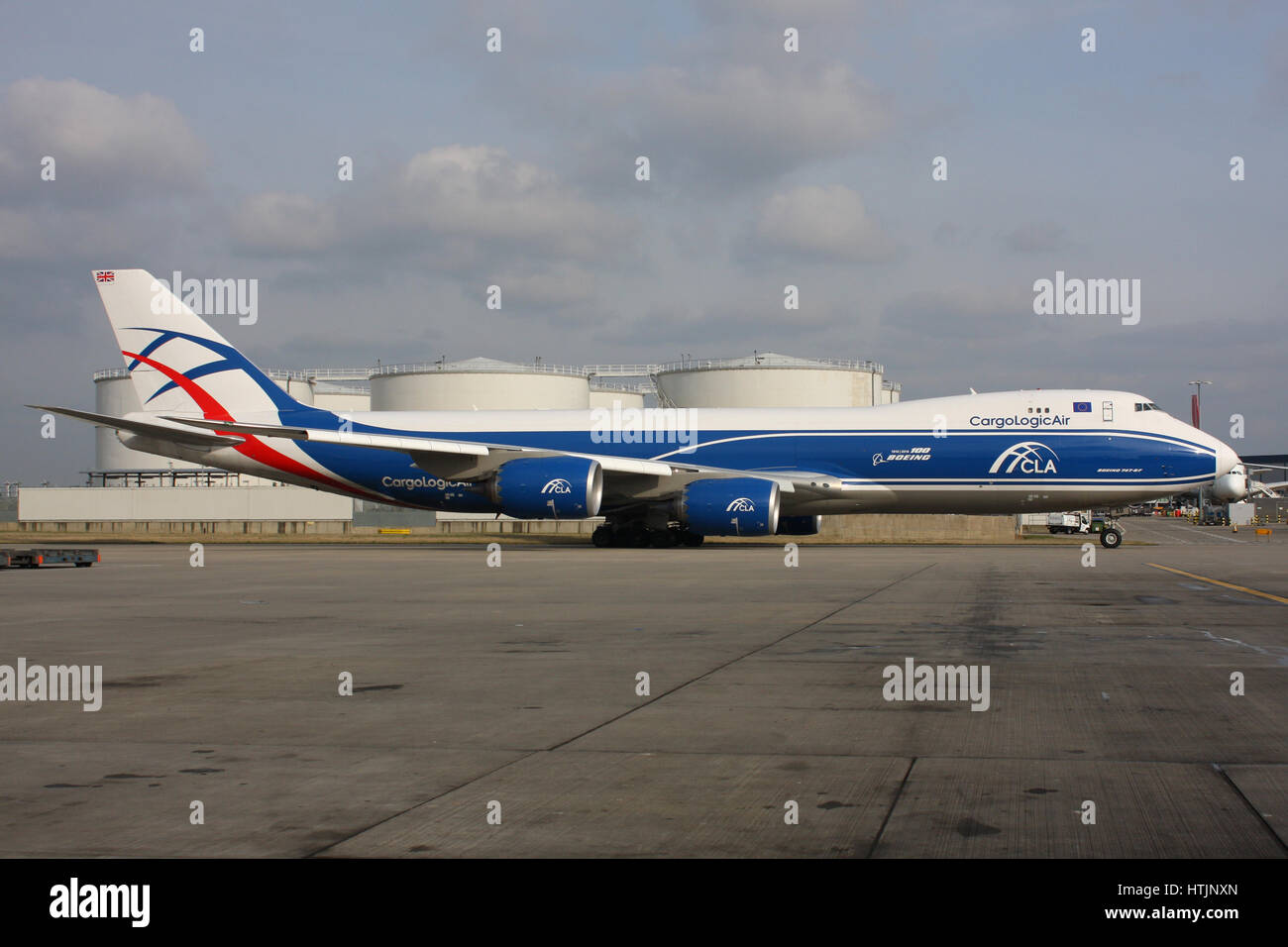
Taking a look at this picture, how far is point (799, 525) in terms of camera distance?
120 feet

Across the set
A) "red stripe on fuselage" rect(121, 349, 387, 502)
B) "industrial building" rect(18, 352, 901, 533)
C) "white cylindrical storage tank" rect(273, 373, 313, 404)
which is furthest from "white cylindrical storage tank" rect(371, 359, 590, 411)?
"red stripe on fuselage" rect(121, 349, 387, 502)

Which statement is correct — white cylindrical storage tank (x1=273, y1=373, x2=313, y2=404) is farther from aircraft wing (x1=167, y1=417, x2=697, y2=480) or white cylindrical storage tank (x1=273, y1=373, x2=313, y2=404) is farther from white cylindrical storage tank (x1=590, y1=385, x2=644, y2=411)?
aircraft wing (x1=167, y1=417, x2=697, y2=480)

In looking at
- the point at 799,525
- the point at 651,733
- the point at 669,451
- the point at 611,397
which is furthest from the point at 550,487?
the point at 611,397

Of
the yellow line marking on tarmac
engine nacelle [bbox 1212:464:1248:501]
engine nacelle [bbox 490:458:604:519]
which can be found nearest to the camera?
the yellow line marking on tarmac

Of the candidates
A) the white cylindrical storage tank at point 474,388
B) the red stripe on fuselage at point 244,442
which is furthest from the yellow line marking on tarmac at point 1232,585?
the white cylindrical storage tank at point 474,388

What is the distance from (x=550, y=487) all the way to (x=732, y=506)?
5309 mm

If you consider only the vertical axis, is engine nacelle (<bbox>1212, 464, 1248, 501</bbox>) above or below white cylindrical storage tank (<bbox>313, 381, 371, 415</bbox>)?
below

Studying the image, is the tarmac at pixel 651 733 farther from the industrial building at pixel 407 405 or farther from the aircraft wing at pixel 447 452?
the industrial building at pixel 407 405

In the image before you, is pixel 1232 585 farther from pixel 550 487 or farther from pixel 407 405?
pixel 407 405

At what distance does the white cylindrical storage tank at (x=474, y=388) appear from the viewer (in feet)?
218

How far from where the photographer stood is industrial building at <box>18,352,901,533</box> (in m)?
62.1

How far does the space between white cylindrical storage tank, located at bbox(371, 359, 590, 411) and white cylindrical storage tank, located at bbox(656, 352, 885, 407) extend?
353 inches
